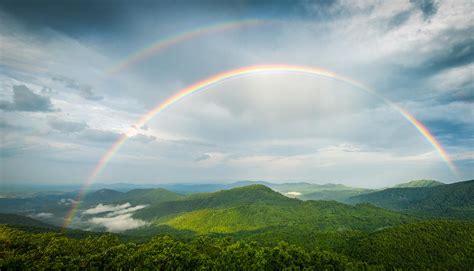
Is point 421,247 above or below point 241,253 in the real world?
below

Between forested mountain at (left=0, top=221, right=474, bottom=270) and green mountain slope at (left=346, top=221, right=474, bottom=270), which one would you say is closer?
forested mountain at (left=0, top=221, right=474, bottom=270)

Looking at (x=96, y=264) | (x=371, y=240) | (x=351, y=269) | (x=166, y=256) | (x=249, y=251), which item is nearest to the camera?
(x=96, y=264)

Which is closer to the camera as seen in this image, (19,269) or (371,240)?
(19,269)

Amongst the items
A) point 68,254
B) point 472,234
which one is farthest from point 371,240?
point 68,254

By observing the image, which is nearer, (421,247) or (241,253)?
(241,253)

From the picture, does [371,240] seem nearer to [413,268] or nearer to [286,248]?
[413,268]

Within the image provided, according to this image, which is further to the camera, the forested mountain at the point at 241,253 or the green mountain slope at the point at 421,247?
the green mountain slope at the point at 421,247

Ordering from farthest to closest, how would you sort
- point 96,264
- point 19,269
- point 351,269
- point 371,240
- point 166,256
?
point 371,240
point 351,269
point 166,256
point 96,264
point 19,269

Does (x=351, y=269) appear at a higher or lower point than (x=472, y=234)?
lower
